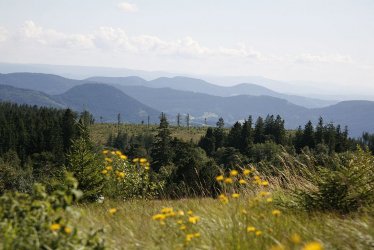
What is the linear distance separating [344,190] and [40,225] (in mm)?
4412

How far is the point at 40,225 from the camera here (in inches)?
153

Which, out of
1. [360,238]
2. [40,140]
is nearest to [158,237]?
[360,238]

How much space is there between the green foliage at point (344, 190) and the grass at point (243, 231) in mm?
377

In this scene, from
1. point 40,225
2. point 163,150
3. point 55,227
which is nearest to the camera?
point 55,227

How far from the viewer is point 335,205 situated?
6266 millimetres

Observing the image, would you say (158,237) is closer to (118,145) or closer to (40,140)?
(40,140)

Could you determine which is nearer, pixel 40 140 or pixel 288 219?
pixel 288 219

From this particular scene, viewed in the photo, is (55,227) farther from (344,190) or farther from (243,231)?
(344,190)

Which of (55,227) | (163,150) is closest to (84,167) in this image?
(55,227)

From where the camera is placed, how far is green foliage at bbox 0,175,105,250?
3.74 metres

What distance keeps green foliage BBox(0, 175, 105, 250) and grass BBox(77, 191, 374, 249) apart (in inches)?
11.3

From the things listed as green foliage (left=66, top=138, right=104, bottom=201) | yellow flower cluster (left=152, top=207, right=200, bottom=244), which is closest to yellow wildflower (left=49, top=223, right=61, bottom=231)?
yellow flower cluster (left=152, top=207, right=200, bottom=244)

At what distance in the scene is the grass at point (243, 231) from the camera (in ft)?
14.9

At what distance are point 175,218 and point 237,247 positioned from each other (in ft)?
6.27
